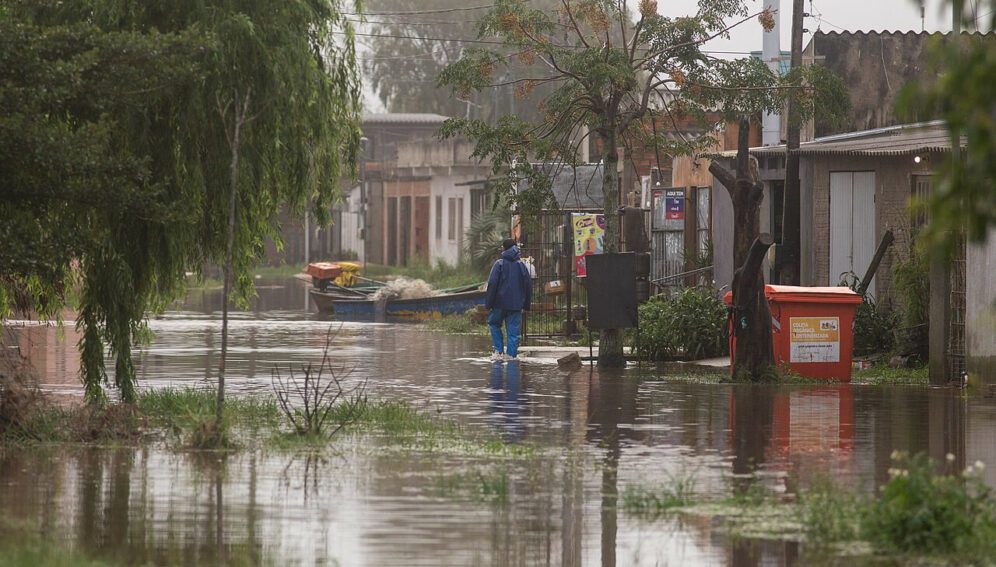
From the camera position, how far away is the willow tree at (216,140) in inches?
507

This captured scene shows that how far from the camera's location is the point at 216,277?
59.6 meters

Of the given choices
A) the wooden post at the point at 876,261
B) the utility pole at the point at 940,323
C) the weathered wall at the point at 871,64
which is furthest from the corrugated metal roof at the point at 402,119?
the utility pole at the point at 940,323

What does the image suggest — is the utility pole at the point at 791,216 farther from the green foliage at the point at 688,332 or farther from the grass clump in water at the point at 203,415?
the grass clump in water at the point at 203,415

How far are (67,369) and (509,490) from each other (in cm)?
1156

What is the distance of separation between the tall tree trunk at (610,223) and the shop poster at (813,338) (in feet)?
9.68

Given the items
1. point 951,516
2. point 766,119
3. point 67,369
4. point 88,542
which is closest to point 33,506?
point 88,542

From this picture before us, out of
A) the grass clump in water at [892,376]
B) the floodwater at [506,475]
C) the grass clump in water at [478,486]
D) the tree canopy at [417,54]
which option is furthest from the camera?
the tree canopy at [417,54]

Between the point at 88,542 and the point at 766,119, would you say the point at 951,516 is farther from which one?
the point at 766,119

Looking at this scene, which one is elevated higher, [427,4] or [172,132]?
[427,4]

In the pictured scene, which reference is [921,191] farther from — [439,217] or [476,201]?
[439,217]

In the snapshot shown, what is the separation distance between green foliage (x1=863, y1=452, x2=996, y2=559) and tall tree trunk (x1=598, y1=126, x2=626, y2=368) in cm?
1273

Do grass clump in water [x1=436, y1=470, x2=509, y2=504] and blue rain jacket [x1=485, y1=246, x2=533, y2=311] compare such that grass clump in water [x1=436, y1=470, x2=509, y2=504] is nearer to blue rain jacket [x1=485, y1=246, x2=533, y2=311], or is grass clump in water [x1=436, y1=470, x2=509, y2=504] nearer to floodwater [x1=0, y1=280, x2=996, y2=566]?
floodwater [x1=0, y1=280, x2=996, y2=566]

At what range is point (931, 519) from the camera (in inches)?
321

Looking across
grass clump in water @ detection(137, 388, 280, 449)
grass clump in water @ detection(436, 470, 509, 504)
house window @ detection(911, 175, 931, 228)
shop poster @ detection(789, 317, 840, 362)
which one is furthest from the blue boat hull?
grass clump in water @ detection(436, 470, 509, 504)
